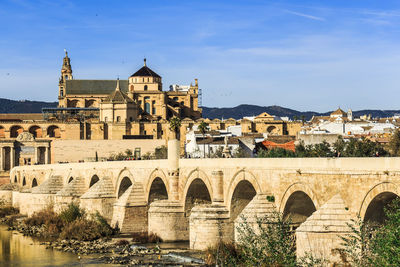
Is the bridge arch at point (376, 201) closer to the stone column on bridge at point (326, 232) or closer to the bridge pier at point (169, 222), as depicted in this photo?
the stone column on bridge at point (326, 232)

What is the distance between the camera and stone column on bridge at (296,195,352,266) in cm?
1947

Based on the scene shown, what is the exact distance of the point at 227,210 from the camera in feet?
93.9

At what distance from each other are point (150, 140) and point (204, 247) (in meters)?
59.3

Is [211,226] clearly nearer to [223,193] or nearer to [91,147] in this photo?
[223,193]

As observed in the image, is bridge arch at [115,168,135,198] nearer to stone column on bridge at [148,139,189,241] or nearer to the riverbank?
the riverbank

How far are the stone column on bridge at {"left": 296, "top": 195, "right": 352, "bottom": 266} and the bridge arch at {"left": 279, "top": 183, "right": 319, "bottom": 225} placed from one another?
9.21 feet

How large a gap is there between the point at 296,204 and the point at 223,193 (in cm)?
536

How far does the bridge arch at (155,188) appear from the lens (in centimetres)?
3688

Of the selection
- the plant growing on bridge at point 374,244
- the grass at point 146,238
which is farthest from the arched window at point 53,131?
the plant growing on bridge at point 374,244

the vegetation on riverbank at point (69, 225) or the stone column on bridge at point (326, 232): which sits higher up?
the stone column on bridge at point (326, 232)

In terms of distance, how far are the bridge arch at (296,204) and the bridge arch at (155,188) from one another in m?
12.9

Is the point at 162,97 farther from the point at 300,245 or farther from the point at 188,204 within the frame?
the point at 300,245

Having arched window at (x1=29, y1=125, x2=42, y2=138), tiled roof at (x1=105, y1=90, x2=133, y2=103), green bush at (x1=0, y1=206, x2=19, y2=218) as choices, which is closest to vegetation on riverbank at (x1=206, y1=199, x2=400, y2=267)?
green bush at (x1=0, y1=206, x2=19, y2=218)

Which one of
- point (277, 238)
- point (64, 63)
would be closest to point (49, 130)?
point (64, 63)
